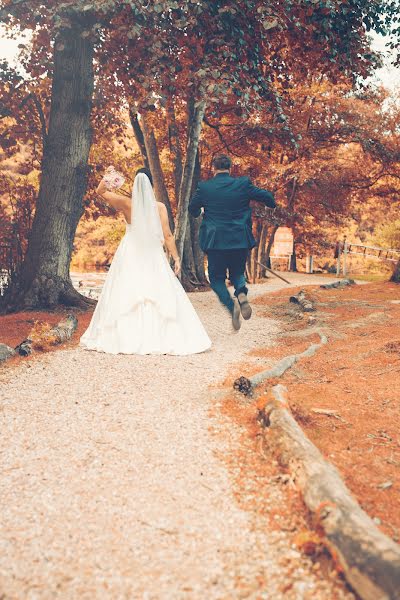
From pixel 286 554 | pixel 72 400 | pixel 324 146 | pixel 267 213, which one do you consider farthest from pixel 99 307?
pixel 324 146

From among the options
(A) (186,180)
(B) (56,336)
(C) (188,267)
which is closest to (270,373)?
(B) (56,336)

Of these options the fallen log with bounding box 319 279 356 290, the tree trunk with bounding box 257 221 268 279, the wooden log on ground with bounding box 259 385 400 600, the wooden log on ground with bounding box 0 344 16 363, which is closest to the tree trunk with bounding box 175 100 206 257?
the fallen log with bounding box 319 279 356 290

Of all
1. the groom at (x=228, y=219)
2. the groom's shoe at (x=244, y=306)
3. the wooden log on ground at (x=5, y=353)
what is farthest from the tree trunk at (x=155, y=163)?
the wooden log on ground at (x=5, y=353)

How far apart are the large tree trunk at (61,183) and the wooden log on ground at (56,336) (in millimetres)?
1438

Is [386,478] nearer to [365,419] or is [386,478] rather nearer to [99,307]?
[365,419]

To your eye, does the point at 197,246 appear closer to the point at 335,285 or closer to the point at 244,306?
the point at 335,285

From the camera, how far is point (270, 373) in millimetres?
5430

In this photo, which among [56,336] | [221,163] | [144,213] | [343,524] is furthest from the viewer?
[56,336]

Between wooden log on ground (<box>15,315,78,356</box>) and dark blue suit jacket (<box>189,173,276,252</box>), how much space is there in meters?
2.28

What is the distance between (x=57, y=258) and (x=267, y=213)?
9.72 meters

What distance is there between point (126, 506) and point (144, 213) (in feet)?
15.2

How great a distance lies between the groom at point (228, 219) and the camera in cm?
644

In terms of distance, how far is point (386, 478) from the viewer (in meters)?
3.14

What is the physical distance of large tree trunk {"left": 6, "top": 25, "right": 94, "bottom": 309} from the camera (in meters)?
9.66
